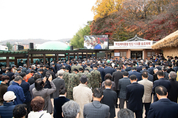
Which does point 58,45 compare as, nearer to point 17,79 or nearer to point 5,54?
point 5,54

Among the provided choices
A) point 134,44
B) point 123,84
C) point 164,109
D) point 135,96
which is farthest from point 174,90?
point 134,44

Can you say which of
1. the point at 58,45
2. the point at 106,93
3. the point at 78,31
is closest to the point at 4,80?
the point at 106,93

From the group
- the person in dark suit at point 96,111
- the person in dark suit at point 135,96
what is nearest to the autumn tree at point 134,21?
the person in dark suit at point 135,96

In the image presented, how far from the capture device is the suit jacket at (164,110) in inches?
107

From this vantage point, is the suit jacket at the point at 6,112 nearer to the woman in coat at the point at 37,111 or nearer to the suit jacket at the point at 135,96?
the woman in coat at the point at 37,111

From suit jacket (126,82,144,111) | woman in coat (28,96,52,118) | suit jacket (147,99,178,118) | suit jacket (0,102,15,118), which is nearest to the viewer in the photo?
woman in coat (28,96,52,118)

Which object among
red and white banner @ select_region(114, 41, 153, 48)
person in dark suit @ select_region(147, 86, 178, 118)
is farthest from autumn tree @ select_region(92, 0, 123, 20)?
person in dark suit @ select_region(147, 86, 178, 118)

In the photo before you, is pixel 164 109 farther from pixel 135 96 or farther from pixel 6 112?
pixel 6 112

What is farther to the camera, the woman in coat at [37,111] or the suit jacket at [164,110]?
the suit jacket at [164,110]

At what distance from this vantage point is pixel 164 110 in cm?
274

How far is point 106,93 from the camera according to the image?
366 cm

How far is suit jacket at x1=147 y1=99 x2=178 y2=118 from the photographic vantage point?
2.72 meters

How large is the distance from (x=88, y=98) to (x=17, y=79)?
7.35 ft

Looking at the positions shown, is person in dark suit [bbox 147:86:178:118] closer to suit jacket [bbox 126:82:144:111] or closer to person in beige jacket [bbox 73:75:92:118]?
suit jacket [bbox 126:82:144:111]
